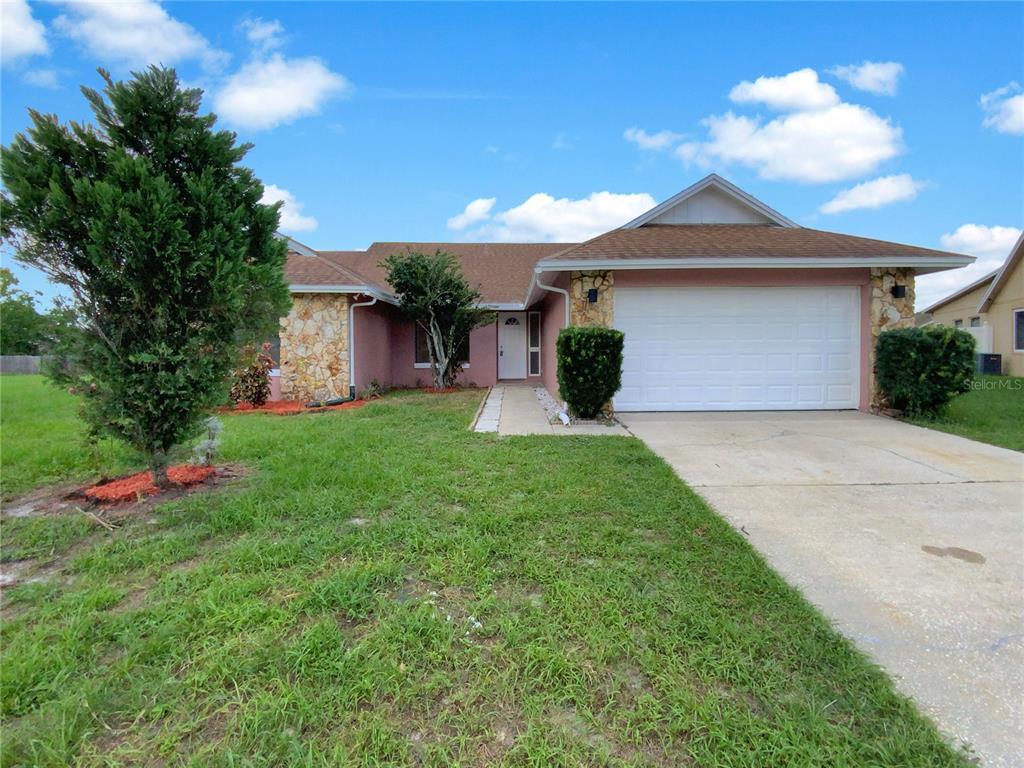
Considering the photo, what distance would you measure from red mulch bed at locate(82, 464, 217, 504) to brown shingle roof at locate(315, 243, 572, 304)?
10.4m

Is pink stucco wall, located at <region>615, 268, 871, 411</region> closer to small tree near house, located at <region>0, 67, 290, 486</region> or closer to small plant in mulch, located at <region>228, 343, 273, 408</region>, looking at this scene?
small tree near house, located at <region>0, 67, 290, 486</region>

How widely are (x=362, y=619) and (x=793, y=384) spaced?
8.92m

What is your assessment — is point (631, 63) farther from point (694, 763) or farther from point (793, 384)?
point (694, 763)

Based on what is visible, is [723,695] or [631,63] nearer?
[723,695]

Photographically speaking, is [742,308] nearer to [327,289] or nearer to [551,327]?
[551,327]

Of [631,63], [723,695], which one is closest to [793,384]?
[631,63]

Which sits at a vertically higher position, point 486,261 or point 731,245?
point 486,261

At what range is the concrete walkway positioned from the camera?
23.8 ft

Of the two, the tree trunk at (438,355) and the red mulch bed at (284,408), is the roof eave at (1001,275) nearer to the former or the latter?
the tree trunk at (438,355)

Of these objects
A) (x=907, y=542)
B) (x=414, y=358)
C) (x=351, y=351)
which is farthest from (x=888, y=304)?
(x=414, y=358)

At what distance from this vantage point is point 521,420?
27.1 feet

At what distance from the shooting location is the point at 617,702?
6.17 ft

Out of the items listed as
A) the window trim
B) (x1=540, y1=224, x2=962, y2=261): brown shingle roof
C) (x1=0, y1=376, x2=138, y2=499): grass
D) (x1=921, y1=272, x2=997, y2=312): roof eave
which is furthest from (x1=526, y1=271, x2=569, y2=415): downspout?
(x1=921, y1=272, x2=997, y2=312): roof eave

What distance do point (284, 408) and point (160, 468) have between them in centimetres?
610
